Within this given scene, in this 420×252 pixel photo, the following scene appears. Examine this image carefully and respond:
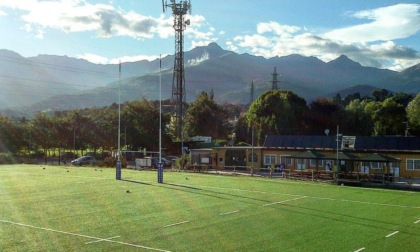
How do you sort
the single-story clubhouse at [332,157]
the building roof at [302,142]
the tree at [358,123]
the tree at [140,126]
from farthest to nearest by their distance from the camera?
the tree at [358,123] → the tree at [140,126] → the building roof at [302,142] → the single-story clubhouse at [332,157]

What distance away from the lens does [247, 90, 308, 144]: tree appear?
73125 mm

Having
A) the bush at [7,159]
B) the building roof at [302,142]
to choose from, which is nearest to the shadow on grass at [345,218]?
the building roof at [302,142]

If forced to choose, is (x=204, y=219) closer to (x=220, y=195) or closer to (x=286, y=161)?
(x=220, y=195)

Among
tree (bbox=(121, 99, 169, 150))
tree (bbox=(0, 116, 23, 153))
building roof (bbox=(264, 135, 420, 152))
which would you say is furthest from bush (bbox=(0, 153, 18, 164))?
building roof (bbox=(264, 135, 420, 152))

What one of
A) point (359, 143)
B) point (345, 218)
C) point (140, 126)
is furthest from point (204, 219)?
point (140, 126)

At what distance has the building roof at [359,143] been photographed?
46.8m

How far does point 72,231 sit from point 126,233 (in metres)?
2.05

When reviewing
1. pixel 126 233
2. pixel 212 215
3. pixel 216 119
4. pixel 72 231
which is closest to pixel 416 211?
pixel 212 215

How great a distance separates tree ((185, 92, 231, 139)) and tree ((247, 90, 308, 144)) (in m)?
22.8

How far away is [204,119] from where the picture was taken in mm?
99875

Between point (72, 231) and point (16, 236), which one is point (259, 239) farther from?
point (16, 236)

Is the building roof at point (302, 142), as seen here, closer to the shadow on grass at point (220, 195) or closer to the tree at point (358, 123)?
the shadow on grass at point (220, 195)

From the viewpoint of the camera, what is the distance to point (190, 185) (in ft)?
115

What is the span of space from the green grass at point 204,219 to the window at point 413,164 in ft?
47.6
